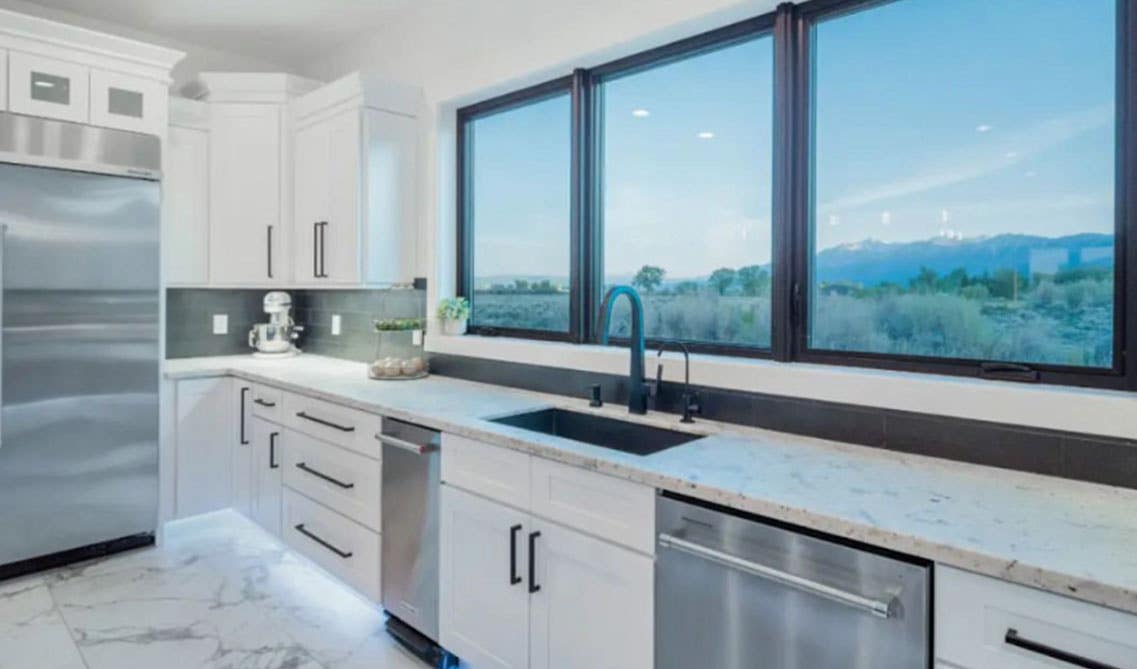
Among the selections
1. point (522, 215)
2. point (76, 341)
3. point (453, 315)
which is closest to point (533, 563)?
point (453, 315)

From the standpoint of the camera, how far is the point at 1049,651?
104 cm

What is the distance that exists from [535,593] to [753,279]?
1229 millimetres

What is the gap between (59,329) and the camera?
287 cm

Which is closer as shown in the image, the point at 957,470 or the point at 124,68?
the point at 957,470

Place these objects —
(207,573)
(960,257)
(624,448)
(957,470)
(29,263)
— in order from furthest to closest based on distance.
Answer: (207,573), (29,263), (624,448), (960,257), (957,470)

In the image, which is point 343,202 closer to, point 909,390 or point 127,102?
point 127,102

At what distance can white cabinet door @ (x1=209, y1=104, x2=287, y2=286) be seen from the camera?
3.58 m

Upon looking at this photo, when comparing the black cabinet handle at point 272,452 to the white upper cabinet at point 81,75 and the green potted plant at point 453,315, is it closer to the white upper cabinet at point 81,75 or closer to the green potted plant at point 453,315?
the green potted plant at point 453,315

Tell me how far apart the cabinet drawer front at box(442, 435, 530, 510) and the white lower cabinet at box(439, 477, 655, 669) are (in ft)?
0.11

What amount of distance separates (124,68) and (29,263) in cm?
96

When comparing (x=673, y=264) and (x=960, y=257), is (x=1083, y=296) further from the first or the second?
(x=673, y=264)

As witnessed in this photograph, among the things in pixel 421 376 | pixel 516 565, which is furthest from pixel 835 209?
pixel 421 376

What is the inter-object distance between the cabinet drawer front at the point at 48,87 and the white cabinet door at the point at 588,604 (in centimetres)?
271

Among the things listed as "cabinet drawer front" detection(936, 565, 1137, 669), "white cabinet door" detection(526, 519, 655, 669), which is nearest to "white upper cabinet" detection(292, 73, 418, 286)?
"white cabinet door" detection(526, 519, 655, 669)
